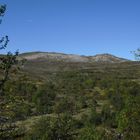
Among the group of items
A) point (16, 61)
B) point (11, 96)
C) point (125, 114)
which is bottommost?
point (125, 114)

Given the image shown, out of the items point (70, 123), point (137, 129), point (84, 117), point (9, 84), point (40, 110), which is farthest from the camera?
point (40, 110)

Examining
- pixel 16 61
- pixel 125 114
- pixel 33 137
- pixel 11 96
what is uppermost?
pixel 16 61

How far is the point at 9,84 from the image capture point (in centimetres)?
3359

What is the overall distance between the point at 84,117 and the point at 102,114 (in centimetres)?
1298

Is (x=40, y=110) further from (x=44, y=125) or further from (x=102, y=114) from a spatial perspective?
(x=44, y=125)

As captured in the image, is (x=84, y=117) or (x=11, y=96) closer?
(x=11, y=96)

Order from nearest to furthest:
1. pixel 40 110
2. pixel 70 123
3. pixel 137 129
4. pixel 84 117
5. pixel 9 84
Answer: pixel 9 84 < pixel 137 129 < pixel 70 123 < pixel 84 117 < pixel 40 110

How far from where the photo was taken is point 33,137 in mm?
132625

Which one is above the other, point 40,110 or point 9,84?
point 9,84

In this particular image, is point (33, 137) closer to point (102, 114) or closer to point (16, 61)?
point (102, 114)

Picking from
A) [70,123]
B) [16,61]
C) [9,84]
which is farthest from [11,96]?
[70,123]

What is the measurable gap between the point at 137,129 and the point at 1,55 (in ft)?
273

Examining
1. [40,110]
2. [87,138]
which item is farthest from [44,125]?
[40,110]

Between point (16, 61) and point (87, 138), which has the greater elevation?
point (16, 61)
